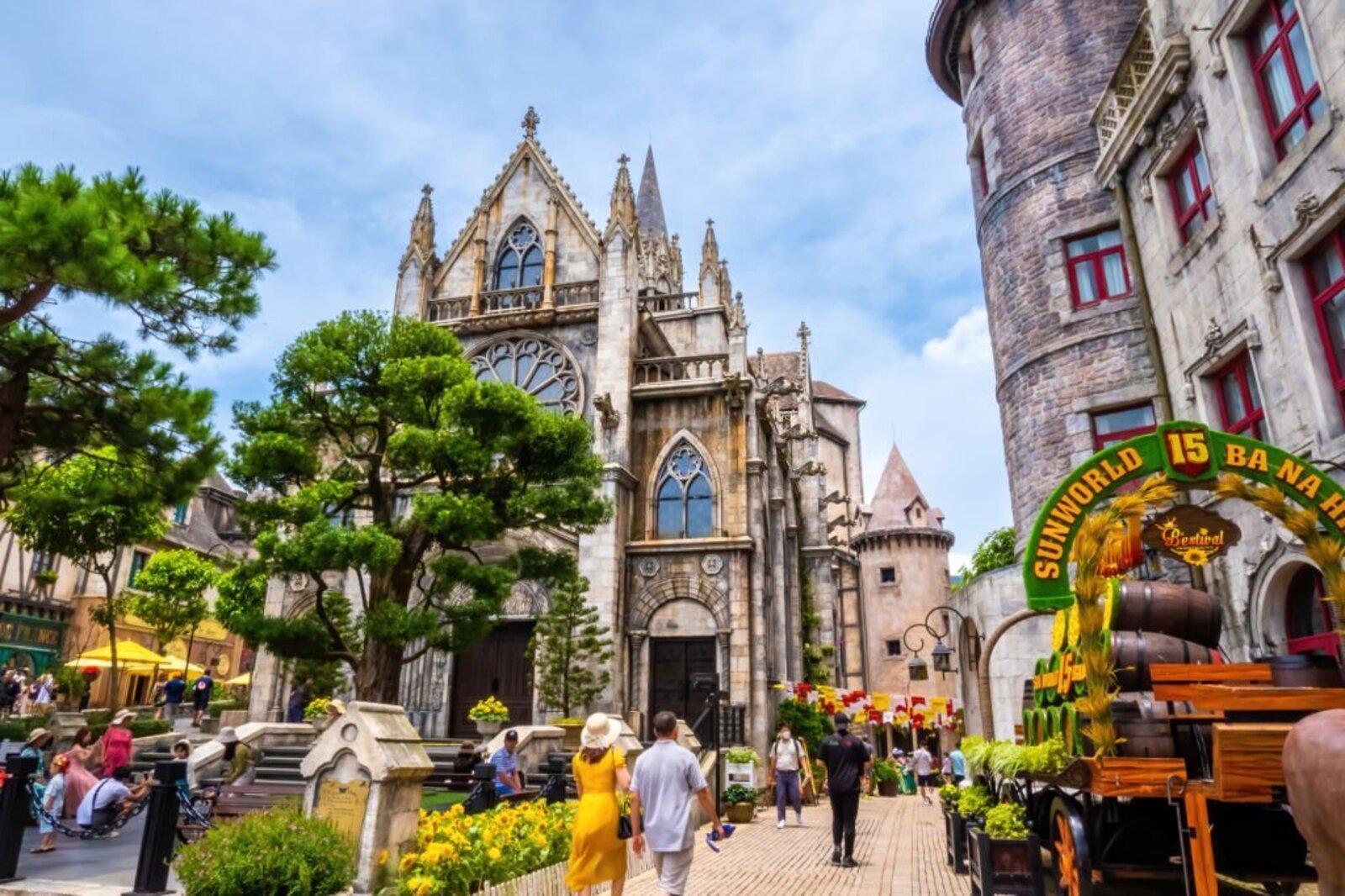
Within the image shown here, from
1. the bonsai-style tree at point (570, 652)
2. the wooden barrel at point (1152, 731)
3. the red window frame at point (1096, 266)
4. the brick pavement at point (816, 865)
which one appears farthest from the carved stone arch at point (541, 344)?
the wooden barrel at point (1152, 731)

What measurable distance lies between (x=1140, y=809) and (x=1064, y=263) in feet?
42.3

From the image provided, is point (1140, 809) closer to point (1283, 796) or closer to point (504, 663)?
point (1283, 796)

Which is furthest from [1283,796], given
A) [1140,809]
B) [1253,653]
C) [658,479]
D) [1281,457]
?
[658,479]

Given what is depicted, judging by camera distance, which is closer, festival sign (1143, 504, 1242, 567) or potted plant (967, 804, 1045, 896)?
potted plant (967, 804, 1045, 896)

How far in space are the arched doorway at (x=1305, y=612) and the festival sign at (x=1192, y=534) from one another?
2994 mm

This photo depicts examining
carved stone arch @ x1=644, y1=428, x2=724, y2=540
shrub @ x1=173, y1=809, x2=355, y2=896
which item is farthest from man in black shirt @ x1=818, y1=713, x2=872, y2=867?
carved stone arch @ x1=644, y1=428, x2=724, y2=540

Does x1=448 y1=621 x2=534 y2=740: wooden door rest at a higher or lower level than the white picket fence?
higher

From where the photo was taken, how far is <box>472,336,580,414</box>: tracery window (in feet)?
80.4

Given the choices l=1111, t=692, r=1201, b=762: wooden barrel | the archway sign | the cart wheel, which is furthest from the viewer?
the archway sign

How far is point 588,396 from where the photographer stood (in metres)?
24.2

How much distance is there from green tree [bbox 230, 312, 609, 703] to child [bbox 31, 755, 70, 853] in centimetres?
391

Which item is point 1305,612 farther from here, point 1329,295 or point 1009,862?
point 1009,862

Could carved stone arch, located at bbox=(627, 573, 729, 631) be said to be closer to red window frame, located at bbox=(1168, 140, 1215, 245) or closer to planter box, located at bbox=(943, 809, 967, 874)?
planter box, located at bbox=(943, 809, 967, 874)

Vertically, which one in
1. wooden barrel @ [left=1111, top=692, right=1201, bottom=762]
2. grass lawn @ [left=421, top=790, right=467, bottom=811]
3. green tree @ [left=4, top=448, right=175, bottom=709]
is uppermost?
green tree @ [left=4, top=448, right=175, bottom=709]
